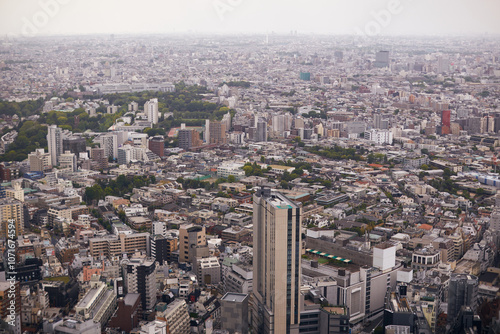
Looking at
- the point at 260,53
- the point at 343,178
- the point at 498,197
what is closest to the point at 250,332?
the point at 498,197

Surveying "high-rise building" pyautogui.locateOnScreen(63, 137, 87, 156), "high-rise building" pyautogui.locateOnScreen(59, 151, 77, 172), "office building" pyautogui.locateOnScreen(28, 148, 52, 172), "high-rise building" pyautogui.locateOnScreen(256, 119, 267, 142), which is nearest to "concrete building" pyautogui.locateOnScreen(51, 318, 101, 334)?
"office building" pyautogui.locateOnScreen(28, 148, 52, 172)

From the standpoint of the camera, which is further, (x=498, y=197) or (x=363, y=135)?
(x=363, y=135)

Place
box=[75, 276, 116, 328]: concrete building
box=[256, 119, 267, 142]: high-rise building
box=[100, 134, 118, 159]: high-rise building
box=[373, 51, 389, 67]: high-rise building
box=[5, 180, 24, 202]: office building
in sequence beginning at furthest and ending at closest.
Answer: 1. box=[373, 51, 389, 67]: high-rise building
2. box=[256, 119, 267, 142]: high-rise building
3. box=[100, 134, 118, 159]: high-rise building
4. box=[5, 180, 24, 202]: office building
5. box=[75, 276, 116, 328]: concrete building

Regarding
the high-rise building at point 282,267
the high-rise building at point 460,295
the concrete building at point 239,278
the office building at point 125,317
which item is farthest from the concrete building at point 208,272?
the high-rise building at point 460,295

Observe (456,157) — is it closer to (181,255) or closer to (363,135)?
(363,135)

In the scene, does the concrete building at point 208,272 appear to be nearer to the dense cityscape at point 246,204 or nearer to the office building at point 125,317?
the dense cityscape at point 246,204

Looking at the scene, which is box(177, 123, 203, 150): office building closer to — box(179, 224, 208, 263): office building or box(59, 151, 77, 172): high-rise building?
box(59, 151, 77, 172): high-rise building

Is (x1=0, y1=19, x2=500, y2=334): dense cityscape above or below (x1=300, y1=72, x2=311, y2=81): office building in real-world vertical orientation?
below
